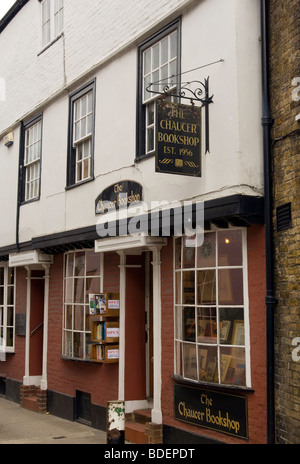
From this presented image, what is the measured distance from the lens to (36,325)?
12984 mm

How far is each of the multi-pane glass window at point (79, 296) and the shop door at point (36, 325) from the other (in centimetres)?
177

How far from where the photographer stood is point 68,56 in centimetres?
1173

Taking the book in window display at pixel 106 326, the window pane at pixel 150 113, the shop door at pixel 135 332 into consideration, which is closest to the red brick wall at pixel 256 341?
the shop door at pixel 135 332

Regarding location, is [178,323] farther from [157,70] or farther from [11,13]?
[11,13]

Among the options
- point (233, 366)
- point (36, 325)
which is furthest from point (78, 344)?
point (233, 366)

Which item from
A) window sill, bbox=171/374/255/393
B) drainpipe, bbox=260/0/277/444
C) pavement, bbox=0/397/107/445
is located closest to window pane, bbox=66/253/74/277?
pavement, bbox=0/397/107/445

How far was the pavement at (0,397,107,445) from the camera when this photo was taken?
905 centimetres

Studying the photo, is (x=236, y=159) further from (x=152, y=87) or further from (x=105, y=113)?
(x=105, y=113)

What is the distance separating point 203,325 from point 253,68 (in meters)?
3.36

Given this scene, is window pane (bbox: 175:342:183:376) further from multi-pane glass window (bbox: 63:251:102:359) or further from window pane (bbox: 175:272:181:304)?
multi-pane glass window (bbox: 63:251:102:359)

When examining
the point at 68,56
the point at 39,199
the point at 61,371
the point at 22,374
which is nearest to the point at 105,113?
the point at 68,56

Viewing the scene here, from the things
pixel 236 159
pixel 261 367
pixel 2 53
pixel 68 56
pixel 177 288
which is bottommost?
pixel 261 367

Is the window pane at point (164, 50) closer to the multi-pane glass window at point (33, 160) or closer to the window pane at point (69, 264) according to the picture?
the window pane at point (69, 264)

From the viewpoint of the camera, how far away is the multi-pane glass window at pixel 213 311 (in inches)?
285
